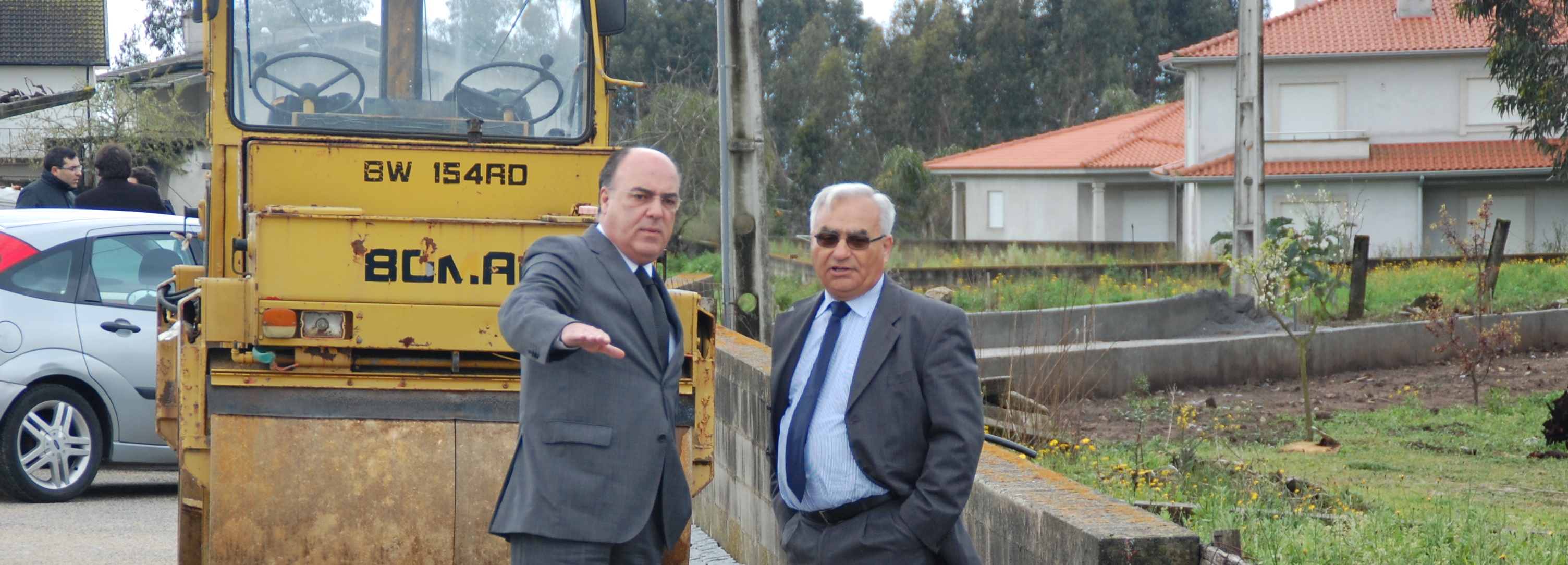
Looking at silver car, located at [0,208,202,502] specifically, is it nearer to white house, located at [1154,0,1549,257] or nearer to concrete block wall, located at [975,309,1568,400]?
concrete block wall, located at [975,309,1568,400]

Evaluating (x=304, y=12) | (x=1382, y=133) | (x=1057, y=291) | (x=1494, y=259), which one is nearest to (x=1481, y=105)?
(x=1382, y=133)

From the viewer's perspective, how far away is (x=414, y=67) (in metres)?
6.80

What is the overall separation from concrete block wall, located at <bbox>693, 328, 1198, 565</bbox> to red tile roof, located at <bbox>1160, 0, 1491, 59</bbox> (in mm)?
30771

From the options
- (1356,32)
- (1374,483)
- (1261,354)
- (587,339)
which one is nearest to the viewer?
(587,339)

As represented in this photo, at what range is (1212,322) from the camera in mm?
18656

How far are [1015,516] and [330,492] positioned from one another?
2.51 metres

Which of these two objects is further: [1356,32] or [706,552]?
[1356,32]

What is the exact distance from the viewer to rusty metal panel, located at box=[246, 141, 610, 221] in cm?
607

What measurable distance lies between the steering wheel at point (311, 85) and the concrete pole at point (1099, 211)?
39.2 m

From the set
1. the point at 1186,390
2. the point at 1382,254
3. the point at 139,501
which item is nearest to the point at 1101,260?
the point at 1382,254

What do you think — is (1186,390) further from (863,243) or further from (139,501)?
(863,243)

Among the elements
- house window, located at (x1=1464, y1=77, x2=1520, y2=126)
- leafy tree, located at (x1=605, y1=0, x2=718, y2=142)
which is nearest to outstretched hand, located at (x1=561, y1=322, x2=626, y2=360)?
house window, located at (x1=1464, y1=77, x2=1520, y2=126)

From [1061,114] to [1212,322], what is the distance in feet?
144

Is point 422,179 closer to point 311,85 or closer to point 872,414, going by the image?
point 311,85
